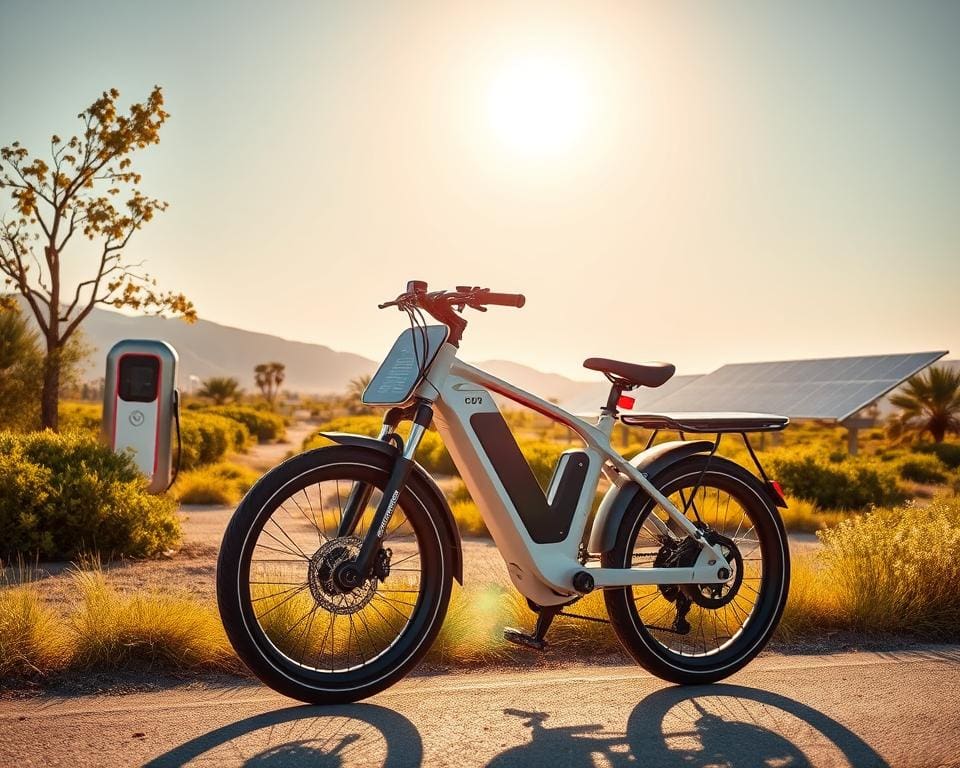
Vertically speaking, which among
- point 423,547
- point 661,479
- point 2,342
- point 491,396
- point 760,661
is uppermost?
point 2,342

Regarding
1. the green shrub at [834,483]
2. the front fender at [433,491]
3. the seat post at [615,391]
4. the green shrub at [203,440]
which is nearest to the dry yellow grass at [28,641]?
the front fender at [433,491]

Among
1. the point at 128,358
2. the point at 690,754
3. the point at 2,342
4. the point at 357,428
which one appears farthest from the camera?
the point at 357,428

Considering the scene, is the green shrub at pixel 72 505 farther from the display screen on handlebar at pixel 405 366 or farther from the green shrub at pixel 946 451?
the green shrub at pixel 946 451

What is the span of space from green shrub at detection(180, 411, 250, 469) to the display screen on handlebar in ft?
40.5

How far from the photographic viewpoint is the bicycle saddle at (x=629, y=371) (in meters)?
4.20

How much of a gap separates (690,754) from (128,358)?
8004 mm

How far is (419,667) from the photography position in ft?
14.9

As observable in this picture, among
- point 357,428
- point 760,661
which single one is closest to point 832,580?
point 760,661

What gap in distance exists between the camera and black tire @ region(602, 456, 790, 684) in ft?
13.8

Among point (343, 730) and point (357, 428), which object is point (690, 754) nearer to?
point (343, 730)

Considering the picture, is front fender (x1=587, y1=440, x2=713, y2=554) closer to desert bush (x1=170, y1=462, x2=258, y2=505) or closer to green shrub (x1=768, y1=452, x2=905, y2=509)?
desert bush (x1=170, y1=462, x2=258, y2=505)

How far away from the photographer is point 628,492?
Result: 4246mm

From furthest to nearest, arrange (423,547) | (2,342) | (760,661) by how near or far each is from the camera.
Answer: (2,342) → (760,661) → (423,547)

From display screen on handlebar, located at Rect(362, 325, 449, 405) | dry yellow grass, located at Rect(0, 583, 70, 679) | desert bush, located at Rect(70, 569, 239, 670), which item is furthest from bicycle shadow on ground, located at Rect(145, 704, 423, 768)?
display screen on handlebar, located at Rect(362, 325, 449, 405)
